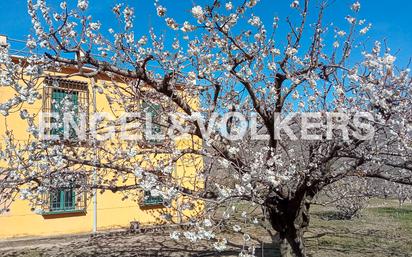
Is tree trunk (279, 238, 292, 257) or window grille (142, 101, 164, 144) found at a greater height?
window grille (142, 101, 164, 144)

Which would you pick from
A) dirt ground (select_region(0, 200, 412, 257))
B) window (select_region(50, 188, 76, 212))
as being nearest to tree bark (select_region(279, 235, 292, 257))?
dirt ground (select_region(0, 200, 412, 257))

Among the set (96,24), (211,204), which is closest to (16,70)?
(96,24)

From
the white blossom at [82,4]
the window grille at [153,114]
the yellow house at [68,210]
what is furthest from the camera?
the yellow house at [68,210]

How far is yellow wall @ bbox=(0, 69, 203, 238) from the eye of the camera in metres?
9.34

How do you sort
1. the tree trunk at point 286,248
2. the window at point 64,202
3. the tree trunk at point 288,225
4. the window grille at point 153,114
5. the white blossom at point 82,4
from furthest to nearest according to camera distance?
the window at point 64,202, the tree trunk at point 286,248, the tree trunk at point 288,225, the window grille at point 153,114, the white blossom at point 82,4

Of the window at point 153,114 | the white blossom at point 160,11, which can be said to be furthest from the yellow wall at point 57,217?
the white blossom at point 160,11

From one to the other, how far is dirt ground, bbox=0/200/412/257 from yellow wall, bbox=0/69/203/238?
338mm

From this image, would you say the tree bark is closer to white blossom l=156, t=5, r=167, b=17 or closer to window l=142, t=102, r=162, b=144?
window l=142, t=102, r=162, b=144

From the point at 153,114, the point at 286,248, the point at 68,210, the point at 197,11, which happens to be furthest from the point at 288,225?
the point at 68,210

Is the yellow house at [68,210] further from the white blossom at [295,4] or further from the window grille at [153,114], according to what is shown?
the white blossom at [295,4]

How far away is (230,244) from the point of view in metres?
8.20

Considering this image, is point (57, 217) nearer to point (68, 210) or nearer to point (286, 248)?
point (68, 210)

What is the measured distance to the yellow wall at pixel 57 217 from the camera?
9.34 metres

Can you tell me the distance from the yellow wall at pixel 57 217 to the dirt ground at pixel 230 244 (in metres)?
0.34
